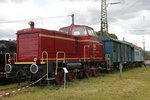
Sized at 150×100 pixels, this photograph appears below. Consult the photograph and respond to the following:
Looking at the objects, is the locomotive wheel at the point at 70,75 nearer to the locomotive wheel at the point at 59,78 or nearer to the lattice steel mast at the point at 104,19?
the locomotive wheel at the point at 59,78

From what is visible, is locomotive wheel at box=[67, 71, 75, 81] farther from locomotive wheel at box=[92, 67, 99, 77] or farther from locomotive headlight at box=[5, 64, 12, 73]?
locomotive wheel at box=[92, 67, 99, 77]

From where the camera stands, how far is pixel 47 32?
1720 cm

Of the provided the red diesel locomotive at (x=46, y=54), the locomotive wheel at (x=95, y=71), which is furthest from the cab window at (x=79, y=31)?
the locomotive wheel at (x=95, y=71)

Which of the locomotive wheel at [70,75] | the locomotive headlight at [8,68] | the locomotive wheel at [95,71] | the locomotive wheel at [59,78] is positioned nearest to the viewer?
the locomotive wheel at [59,78]

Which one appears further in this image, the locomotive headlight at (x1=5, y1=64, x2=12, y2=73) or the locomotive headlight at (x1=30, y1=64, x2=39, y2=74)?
the locomotive headlight at (x1=5, y1=64, x2=12, y2=73)

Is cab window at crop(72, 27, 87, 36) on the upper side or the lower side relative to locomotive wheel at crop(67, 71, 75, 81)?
upper

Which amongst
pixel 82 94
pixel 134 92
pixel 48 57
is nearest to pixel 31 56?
pixel 48 57

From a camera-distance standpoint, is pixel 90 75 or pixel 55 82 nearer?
pixel 55 82

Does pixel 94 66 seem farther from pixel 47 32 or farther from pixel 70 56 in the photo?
pixel 47 32

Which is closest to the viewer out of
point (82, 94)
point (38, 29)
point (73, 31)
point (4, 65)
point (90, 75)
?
point (82, 94)

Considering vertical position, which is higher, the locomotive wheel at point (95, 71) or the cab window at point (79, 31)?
the cab window at point (79, 31)

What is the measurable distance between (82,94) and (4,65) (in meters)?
6.97

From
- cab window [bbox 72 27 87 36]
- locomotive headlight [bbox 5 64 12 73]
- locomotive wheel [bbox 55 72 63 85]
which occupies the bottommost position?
locomotive wheel [bbox 55 72 63 85]

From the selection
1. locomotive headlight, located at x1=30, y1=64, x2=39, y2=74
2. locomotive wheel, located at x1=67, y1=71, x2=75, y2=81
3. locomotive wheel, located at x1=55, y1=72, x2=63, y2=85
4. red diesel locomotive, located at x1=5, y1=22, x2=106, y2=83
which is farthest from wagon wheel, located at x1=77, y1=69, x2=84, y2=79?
locomotive headlight, located at x1=30, y1=64, x2=39, y2=74
